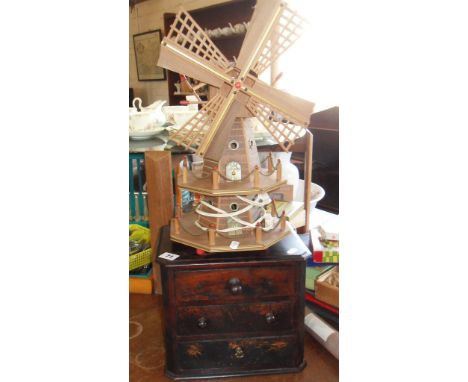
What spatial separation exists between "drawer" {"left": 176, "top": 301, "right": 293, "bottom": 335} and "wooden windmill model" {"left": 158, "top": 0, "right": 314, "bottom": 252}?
0.16m

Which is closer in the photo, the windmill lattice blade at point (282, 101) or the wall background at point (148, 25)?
the windmill lattice blade at point (282, 101)

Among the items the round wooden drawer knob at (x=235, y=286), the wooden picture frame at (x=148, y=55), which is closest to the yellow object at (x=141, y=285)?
the round wooden drawer knob at (x=235, y=286)

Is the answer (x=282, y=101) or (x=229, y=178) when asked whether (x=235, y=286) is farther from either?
(x=282, y=101)

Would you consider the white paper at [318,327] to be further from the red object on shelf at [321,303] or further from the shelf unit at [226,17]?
the shelf unit at [226,17]

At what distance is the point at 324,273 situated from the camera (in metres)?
1.20

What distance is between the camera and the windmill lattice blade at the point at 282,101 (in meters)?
0.94

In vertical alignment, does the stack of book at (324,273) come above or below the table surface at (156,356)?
above

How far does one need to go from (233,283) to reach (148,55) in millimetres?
3494

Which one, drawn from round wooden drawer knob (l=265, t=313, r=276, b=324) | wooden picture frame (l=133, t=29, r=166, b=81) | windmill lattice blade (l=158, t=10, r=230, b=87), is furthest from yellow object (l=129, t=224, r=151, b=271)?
wooden picture frame (l=133, t=29, r=166, b=81)

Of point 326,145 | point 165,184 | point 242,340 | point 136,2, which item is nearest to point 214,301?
point 242,340

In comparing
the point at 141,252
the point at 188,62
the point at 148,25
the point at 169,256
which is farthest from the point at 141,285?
the point at 148,25

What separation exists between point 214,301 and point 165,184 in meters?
0.47

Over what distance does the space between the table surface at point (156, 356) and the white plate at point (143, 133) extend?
0.63m

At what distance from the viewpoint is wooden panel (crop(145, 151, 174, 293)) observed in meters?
1.29
